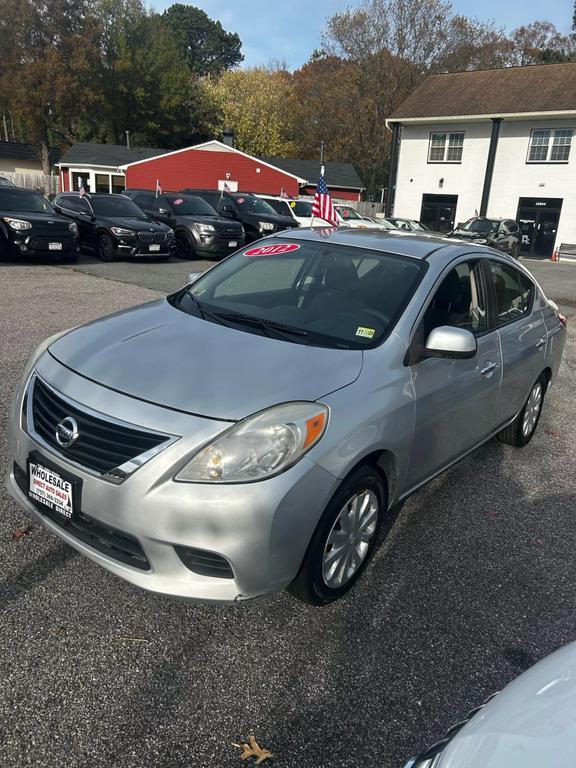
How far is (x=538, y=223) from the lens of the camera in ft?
98.0

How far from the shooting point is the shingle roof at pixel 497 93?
29.4m

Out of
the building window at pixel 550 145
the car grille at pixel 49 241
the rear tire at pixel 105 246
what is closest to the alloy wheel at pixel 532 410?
the car grille at pixel 49 241

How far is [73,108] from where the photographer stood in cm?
4806

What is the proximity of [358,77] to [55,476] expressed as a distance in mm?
47829

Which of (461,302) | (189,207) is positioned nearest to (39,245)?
(189,207)

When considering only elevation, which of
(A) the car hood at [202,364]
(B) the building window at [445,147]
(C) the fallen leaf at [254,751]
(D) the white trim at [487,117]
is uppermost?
(D) the white trim at [487,117]

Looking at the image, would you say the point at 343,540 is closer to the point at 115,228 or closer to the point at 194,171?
the point at 115,228

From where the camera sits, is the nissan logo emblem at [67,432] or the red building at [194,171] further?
the red building at [194,171]

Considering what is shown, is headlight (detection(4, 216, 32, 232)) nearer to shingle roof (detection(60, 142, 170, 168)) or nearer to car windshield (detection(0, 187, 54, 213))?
car windshield (detection(0, 187, 54, 213))

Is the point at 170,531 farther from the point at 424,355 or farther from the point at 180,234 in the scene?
the point at 180,234

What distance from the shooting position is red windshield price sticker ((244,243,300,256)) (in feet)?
13.6

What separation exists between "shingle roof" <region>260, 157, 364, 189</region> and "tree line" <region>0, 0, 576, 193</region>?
5472 millimetres

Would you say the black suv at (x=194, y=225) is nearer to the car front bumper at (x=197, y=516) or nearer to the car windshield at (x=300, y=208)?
the car windshield at (x=300, y=208)

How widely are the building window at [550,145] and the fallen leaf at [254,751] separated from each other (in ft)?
105
